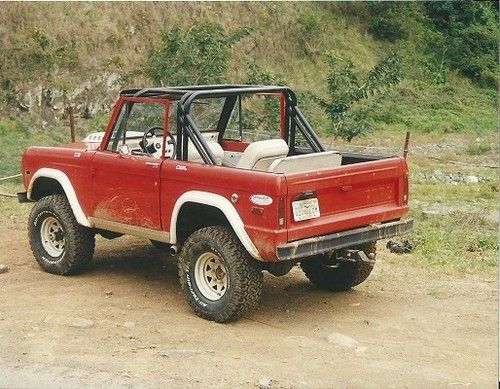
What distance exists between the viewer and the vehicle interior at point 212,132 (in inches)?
272

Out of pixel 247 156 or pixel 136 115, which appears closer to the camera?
pixel 247 156

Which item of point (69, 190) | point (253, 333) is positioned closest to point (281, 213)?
point (253, 333)

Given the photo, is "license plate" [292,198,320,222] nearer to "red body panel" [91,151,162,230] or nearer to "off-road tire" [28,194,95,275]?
"red body panel" [91,151,162,230]

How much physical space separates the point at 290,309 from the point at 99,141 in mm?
2566

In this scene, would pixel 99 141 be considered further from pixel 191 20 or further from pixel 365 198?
pixel 191 20

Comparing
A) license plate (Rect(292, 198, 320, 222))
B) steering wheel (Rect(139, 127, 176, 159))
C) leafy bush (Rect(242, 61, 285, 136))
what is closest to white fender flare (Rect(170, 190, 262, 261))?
license plate (Rect(292, 198, 320, 222))

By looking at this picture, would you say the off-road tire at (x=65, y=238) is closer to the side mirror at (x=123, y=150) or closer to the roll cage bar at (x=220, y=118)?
the side mirror at (x=123, y=150)

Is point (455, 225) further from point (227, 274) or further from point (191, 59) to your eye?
point (191, 59)

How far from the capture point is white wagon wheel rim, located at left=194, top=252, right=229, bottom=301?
670 cm

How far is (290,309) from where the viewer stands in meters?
7.13

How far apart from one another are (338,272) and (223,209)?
1.68m

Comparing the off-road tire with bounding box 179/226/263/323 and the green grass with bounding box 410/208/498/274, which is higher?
the off-road tire with bounding box 179/226/263/323

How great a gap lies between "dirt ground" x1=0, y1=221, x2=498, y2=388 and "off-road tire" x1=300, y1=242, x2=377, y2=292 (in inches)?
4.1

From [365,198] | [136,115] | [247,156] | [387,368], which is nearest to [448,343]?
[387,368]
